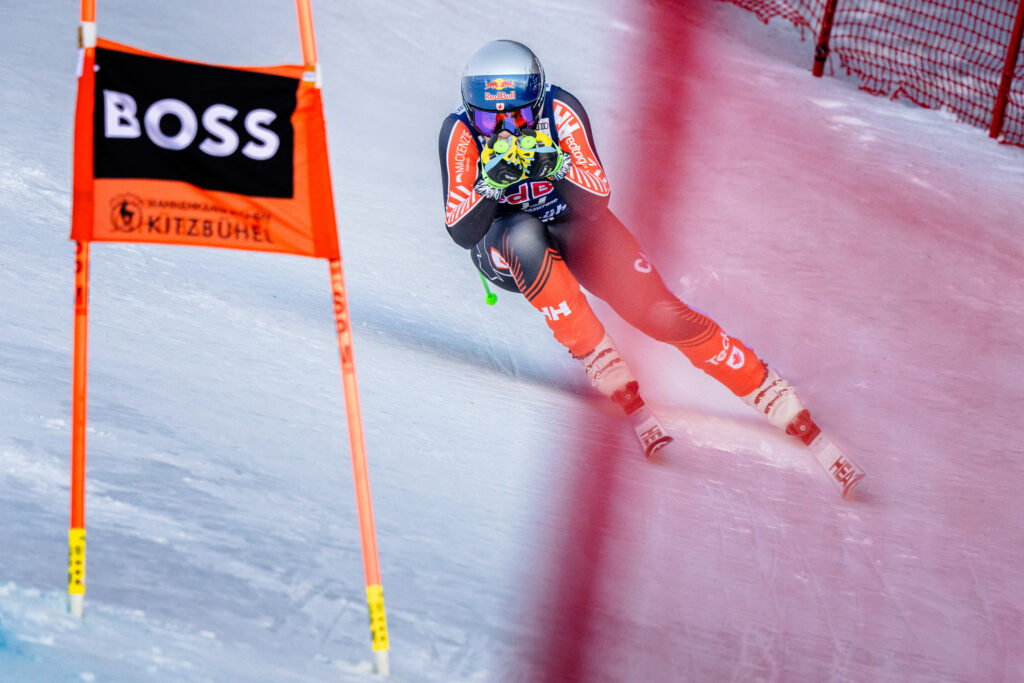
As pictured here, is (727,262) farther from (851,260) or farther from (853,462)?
(853,462)

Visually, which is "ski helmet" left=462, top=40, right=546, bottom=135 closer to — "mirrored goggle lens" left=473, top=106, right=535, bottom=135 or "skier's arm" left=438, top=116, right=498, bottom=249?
"mirrored goggle lens" left=473, top=106, right=535, bottom=135

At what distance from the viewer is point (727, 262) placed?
5223 millimetres

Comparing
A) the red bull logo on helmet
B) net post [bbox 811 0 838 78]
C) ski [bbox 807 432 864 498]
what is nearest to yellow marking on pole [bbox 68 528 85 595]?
the red bull logo on helmet

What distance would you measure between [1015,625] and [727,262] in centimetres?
238

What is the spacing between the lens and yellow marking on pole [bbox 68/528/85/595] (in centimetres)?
277

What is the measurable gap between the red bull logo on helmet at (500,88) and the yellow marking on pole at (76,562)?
207 cm

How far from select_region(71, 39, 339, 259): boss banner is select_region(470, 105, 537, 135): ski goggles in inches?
42.3

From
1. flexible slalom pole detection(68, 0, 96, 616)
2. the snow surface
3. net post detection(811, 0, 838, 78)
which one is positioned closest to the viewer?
flexible slalom pole detection(68, 0, 96, 616)

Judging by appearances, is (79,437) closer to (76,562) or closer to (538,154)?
(76,562)

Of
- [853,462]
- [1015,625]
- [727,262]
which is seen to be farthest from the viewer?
[727,262]

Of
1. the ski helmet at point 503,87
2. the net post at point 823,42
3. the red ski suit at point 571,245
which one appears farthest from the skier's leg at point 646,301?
the net post at point 823,42

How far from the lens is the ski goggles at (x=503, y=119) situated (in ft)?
12.5

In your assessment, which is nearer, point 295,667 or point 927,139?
point 295,667

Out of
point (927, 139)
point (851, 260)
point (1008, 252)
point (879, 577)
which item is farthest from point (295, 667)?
point (927, 139)
